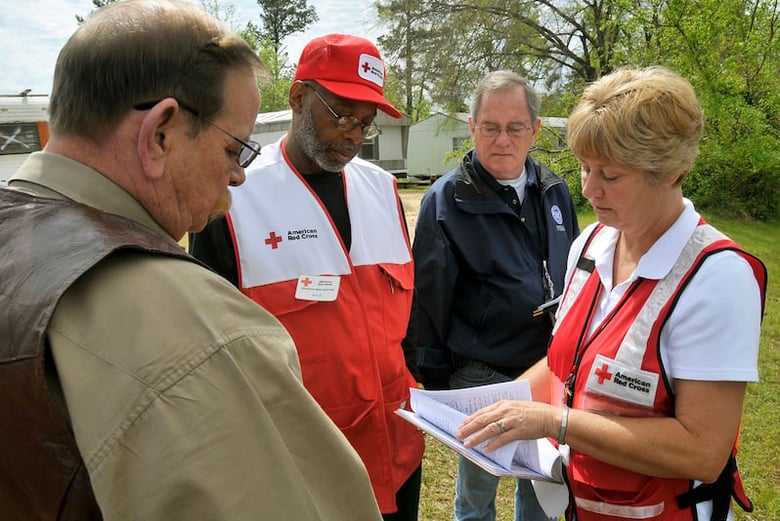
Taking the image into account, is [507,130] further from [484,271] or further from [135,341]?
[135,341]

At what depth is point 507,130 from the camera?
115 inches

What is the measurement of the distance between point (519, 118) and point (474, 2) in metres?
16.0

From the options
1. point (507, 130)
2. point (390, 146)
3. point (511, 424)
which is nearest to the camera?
point (511, 424)

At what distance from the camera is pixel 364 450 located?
2.20m

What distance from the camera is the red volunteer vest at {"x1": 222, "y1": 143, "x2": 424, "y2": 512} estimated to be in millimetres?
2115

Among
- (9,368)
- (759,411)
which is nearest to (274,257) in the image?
(9,368)

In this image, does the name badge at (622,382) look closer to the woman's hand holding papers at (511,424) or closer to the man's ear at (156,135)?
the woman's hand holding papers at (511,424)

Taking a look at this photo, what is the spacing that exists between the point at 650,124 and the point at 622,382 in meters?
0.76

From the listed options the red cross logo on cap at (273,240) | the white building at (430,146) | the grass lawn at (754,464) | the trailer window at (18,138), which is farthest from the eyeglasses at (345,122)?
the white building at (430,146)

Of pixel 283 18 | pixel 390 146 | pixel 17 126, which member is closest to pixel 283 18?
pixel 283 18

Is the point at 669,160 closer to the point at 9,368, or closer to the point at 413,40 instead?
the point at 9,368

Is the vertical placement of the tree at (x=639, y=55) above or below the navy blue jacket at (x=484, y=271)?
above

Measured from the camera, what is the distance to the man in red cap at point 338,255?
2117mm

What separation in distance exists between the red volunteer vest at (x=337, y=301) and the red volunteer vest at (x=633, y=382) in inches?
28.1
